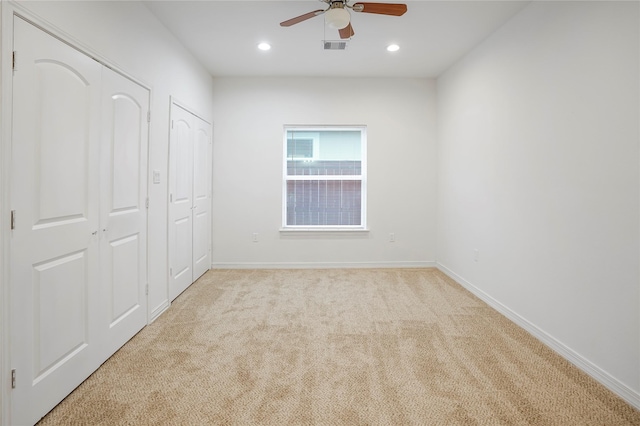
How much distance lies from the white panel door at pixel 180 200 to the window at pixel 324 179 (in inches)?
56.9

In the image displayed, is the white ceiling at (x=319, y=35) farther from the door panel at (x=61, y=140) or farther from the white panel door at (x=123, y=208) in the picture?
the door panel at (x=61, y=140)

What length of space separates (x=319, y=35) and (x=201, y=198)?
2.39 m

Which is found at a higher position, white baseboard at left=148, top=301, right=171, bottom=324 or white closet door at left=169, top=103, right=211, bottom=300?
white closet door at left=169, top=103, right=211, bottom=300

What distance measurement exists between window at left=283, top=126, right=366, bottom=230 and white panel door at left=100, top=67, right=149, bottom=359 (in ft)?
7.78

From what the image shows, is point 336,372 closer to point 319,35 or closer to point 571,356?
point 571,356

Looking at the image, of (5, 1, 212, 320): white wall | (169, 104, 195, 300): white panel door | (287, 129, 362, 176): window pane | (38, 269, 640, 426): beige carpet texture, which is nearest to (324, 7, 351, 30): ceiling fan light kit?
(5, 1, 212, 320): white wall

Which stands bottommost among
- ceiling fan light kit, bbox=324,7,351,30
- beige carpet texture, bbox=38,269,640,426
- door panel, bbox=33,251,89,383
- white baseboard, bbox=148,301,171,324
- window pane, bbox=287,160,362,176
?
beige carpet texture, bbox=38,269,640,426

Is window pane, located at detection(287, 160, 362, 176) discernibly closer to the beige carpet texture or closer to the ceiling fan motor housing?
the beige carpet texture

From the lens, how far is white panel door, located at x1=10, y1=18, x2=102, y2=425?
1.58m

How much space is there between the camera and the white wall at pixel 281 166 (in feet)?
15.5

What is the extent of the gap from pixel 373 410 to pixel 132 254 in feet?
6.76

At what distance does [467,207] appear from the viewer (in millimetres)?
3879

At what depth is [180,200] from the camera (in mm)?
Answer: 3604

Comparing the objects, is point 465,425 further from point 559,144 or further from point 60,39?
point 60,39
